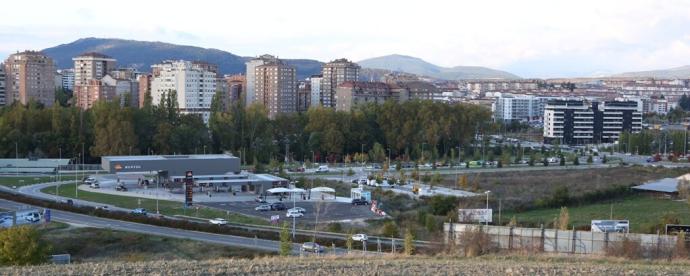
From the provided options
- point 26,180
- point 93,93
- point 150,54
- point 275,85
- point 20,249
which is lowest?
Answer: point 26,180

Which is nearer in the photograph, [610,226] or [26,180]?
[610,226]

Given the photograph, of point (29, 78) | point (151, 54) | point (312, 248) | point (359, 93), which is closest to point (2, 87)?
point (29, 78)

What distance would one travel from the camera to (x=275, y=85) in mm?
52500

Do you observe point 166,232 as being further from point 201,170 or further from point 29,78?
point 29,78

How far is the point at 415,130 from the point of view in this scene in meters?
36.2

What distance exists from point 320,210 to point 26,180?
1135 centimetres

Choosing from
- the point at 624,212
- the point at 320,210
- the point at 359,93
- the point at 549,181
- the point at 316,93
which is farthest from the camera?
the point at 316,93

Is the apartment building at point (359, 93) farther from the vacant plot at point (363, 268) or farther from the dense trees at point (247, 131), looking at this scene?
the vacant plot at point (363, 268)

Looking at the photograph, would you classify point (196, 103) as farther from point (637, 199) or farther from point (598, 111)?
point (637, 199)

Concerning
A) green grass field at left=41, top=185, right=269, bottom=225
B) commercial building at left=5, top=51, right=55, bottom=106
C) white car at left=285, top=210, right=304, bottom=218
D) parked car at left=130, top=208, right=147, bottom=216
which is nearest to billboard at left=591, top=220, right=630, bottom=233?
white car at left=285, top=210, right=304, bottom=218

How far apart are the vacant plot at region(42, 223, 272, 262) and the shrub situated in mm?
1993

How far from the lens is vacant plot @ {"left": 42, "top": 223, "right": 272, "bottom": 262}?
526 inches

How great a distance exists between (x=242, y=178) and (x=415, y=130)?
1392cm

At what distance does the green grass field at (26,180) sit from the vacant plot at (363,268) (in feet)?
57.9
